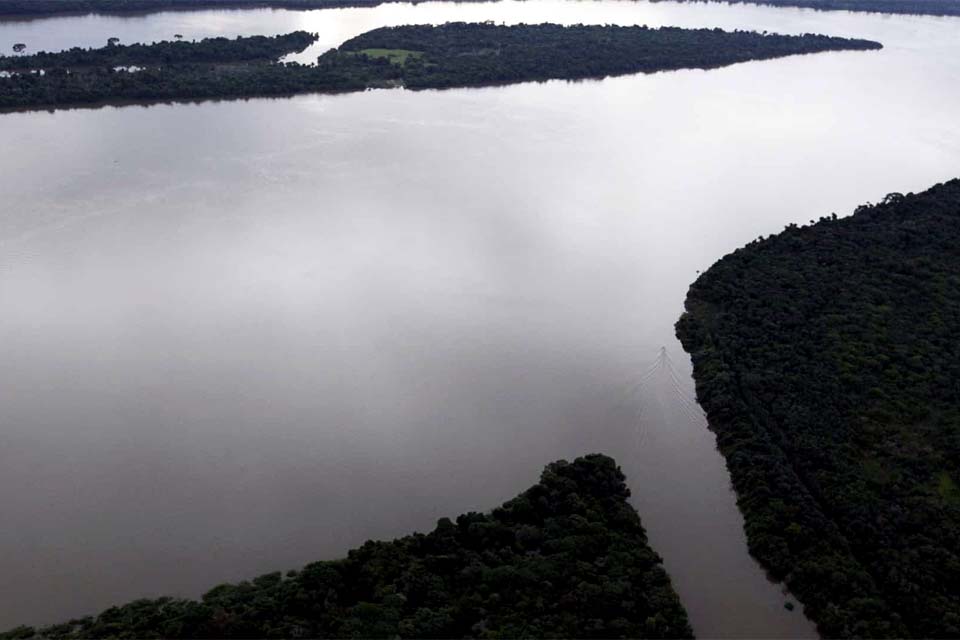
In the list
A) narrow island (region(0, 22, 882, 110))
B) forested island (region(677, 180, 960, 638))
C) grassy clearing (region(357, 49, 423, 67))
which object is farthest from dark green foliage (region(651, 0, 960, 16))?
forested island (region(677, 180, 960, 638))

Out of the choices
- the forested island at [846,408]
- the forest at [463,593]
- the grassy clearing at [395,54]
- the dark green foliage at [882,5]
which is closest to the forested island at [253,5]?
the dark green foliage at [882,5]

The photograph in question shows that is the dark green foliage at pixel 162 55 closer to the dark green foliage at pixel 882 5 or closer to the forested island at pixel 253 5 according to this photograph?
the forested island at pixel 253 5

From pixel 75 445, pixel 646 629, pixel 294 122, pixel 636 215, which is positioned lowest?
pixel 646 629

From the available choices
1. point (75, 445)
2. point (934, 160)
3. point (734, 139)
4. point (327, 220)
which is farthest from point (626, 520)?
point (934, 160)

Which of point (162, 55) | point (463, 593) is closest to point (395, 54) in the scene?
point (162, 55)

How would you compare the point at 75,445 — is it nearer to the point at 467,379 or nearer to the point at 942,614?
the point at 467,379

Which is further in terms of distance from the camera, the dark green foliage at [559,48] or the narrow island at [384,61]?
the dark green foliage at [559,48]

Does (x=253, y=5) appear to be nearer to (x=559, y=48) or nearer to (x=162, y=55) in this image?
(x=162, y=55)

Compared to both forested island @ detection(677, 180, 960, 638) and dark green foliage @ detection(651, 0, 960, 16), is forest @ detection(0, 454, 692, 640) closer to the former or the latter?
forested island @ detection(677, 180, 960, 638)
